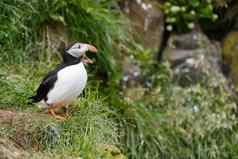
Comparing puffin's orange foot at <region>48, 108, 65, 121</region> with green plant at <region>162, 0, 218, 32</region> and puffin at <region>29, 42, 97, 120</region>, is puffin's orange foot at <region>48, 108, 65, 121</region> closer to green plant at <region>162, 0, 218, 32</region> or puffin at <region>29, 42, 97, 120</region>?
puffin at <region>29, 42, 97, 120</region>

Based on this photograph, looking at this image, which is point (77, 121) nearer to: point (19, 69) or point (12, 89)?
point (12, 89)

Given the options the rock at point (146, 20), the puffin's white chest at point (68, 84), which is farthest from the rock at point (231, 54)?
the puffin's white chest at point (68, 84)

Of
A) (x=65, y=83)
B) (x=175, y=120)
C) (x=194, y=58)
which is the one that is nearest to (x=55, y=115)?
(x=65, y=83)

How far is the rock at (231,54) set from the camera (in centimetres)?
920

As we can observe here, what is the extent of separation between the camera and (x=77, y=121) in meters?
5.97

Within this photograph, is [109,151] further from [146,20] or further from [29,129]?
[146,20]

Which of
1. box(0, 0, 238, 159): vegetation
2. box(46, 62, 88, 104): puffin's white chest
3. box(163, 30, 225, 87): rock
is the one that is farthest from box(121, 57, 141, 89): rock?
box(46, 62, 88, 104): puffin's white chest

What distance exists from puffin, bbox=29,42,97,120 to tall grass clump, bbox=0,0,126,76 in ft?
4.37

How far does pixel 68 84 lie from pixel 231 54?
3970mm

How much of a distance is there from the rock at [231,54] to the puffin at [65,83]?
3.51 m

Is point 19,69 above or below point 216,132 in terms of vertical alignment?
above

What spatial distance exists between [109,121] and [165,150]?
5.42 ft

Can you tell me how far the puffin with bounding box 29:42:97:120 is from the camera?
5734 mm


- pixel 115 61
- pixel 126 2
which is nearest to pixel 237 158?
pixel 115 61
